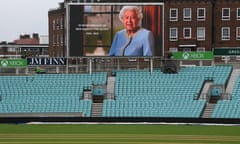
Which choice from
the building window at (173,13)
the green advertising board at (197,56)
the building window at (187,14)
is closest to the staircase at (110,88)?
the green advertising board at (197,56)

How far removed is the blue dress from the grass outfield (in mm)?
7610

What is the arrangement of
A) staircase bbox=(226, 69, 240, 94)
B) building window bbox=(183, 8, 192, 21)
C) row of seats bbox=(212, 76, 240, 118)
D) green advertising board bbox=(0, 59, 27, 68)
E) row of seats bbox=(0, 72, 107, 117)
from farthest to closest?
building window bbox=(183, 8, 192, 21)
green advertising board bbox=(0, 59, 27, 68)
staircase bbox=(226, 69, 240, 94)
row of seats bbox=(0, 72, 107, 117)
row of seats bbox=(212, 76, 240, 118)

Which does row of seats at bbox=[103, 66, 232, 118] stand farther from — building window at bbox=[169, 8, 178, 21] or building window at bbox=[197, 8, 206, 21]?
building window at bbox=[169, 8, 178, 21]

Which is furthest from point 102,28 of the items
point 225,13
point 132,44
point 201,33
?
point 225,13

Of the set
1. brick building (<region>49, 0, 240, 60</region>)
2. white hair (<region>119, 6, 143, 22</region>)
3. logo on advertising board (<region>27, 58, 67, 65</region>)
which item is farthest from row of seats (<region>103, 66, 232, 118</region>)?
brick building (<region>49, 0, 240, 60</region>)

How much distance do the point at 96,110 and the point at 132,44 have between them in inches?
267

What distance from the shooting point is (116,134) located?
36.3 metres

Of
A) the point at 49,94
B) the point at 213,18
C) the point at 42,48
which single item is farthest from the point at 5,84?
the point at 42,48

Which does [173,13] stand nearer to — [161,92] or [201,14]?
[201,14]

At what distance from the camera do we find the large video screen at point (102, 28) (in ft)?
155

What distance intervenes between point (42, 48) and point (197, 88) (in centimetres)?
6526

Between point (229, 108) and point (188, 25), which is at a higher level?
point (188, 25)

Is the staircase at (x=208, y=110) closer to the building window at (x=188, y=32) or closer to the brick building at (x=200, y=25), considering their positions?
the brick building at (x=200, y=25)

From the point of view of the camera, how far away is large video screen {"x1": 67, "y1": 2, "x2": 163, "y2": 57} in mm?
47188
